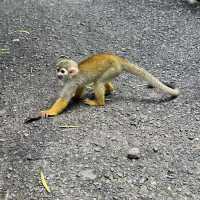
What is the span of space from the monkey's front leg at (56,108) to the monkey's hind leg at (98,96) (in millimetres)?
295

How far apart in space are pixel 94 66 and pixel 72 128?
833 millimetres

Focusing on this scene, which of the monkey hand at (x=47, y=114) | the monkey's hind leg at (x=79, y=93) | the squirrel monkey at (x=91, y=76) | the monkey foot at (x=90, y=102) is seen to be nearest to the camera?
the monkey hand at (x=47, y=114)

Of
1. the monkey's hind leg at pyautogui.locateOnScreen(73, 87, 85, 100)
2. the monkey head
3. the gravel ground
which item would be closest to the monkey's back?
the monkey head

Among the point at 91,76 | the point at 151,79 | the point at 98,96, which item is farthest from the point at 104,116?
the point at 151,79

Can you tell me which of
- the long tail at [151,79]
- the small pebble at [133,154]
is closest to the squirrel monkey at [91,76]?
the long tail at [151,79]

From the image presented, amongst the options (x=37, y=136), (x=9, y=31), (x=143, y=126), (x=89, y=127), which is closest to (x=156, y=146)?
(x=143, y=126)

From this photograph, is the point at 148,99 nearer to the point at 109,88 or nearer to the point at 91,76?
the point at 109,88

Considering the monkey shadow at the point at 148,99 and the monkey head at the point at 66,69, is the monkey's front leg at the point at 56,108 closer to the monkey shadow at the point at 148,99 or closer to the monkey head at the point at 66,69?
the monkey head at the point at 66,69

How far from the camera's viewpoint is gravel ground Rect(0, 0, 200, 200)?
15.0ft

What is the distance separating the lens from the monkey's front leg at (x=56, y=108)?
5574mm

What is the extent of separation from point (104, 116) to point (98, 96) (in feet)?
1.05

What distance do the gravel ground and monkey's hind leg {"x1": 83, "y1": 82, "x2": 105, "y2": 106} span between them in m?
Answer: 0.08

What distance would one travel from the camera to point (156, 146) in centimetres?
500

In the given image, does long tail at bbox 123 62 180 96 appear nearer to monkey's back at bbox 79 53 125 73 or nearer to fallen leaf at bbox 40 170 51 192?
monkey's back at bbox 79 53 125 73
